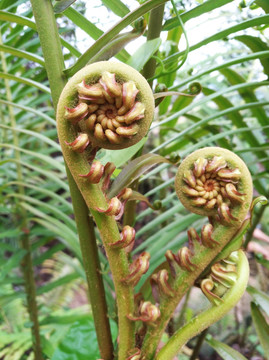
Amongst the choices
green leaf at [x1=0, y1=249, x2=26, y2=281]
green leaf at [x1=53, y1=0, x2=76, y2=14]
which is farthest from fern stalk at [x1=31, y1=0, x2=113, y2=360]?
green leaf at [x1=0, y1=249, x2=26, y2=281]

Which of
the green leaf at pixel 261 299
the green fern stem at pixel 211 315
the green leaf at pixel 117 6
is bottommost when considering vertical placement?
the green leaf at pixel 261 299

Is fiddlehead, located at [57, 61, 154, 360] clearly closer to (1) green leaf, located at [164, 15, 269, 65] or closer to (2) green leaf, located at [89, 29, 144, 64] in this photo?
(2) green leaf, located at [89, 29, 144, 64]

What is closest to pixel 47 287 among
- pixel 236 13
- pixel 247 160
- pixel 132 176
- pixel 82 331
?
pixel 82 331

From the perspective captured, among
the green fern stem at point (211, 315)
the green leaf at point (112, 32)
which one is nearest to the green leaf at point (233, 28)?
the green leaf at point (112, 32)

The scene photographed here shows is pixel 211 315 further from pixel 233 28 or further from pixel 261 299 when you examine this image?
pixel 233 28

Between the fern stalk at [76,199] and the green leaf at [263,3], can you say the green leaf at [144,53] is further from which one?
the green leaf at [263,3]

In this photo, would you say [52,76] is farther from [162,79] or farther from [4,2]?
[4,2]

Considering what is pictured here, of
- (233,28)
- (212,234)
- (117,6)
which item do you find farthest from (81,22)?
(212,234)
